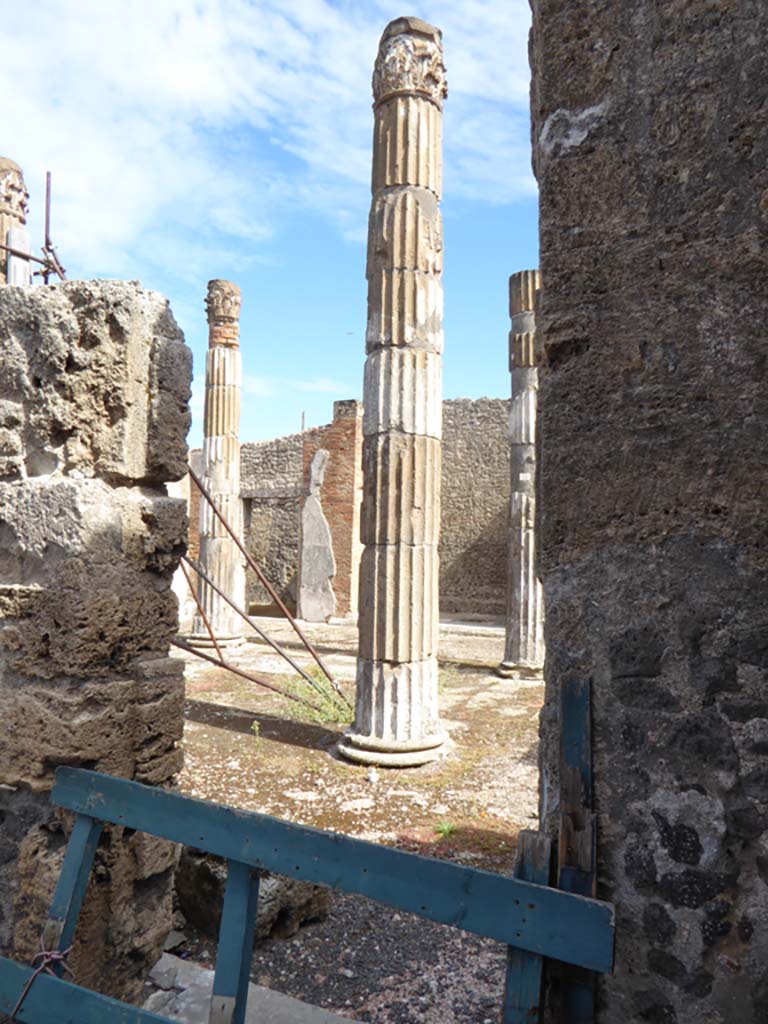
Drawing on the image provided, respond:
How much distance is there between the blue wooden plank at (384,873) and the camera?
1398 mm

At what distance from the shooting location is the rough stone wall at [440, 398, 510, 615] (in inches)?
701

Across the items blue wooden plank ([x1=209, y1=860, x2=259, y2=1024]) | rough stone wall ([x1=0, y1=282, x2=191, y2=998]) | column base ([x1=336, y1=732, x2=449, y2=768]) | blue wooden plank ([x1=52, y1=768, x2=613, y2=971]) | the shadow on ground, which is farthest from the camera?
the shadow on ground

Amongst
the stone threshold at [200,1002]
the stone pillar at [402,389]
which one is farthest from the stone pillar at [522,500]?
the stone threshold at [200,1002]

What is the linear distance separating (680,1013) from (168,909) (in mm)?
1623

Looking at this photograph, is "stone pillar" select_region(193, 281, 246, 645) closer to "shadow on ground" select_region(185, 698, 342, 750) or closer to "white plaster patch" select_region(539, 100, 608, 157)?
"shadow on ground" select_region(185, 698, 342, 750)

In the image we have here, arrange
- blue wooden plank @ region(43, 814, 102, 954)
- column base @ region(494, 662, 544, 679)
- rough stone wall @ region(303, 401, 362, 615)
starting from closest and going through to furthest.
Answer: blue wooden plank @ region(43, 814, 102, 954) < column base @ region(494, 662, 544, 679) < rough stone wall @ region(303, 401, 362, 615)

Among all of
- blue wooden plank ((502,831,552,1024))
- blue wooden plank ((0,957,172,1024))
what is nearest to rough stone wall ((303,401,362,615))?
blue wooden plank ((0,957,172,1024))

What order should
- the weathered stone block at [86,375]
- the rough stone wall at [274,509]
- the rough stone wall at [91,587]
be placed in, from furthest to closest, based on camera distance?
the rough stone wall at [274,509], the weathered stone block at [86,375], the rough stone wall at [91,587]

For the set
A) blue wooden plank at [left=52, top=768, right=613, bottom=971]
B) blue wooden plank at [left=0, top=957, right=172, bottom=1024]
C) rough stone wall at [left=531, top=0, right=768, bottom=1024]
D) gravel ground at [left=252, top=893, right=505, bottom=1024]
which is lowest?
gravel ground at [left=252, top=893, right=505, bottom=1024]

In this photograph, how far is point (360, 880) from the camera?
61.8 inches

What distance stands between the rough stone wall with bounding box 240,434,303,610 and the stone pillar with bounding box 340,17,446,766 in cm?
1064

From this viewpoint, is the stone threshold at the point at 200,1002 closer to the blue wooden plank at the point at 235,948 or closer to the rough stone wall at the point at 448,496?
the blue wooden plank at the point at 235,948

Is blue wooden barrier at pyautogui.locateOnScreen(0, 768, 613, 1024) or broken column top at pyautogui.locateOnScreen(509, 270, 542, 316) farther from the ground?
broken column top at pyautogui.locateOnScreen(509, 270, 542, 316)

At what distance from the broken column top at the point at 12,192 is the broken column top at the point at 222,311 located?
2.87 m
